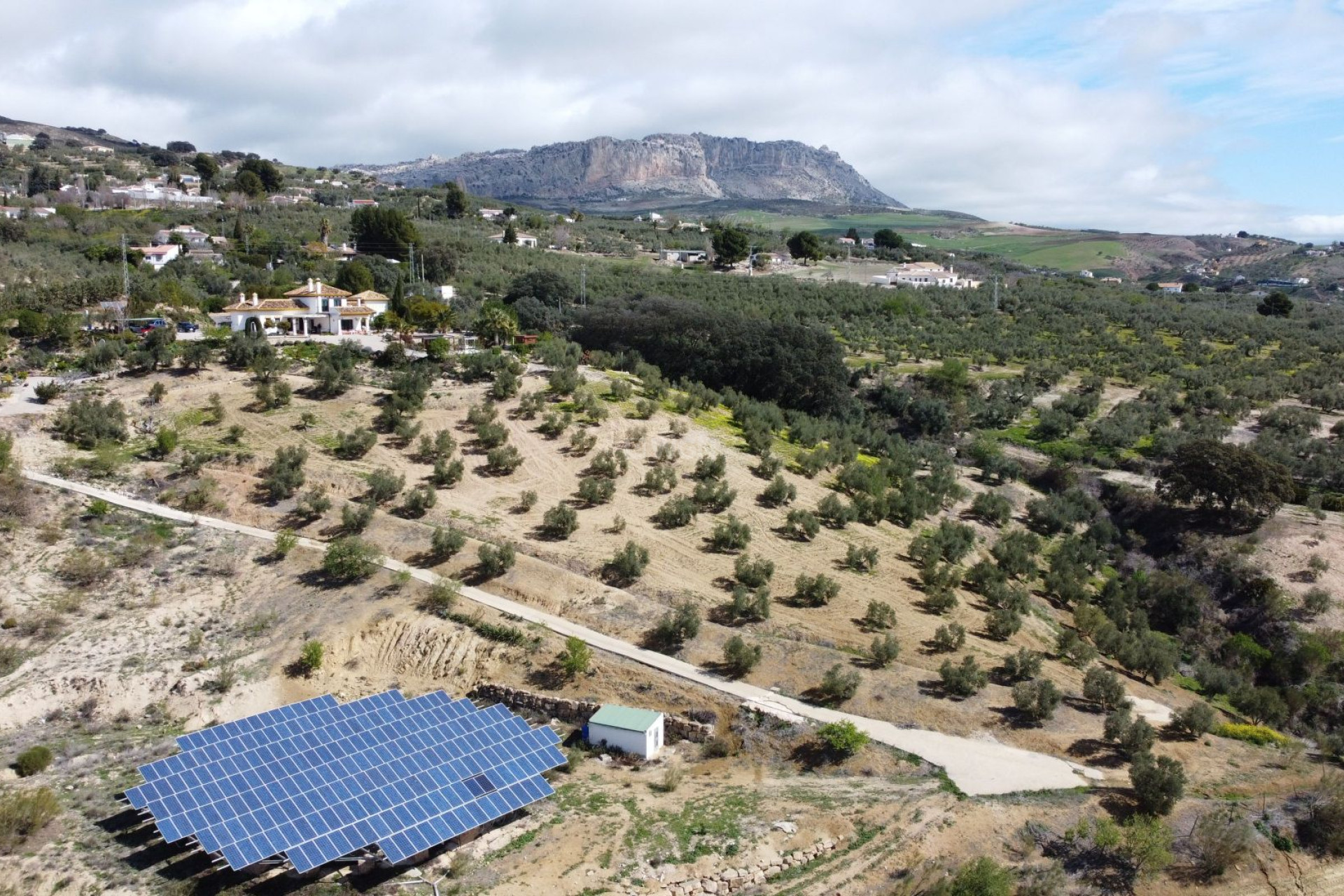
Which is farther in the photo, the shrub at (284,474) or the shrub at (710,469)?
the shrub at (710,469)

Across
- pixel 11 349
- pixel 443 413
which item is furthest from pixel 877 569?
pixel 11 349

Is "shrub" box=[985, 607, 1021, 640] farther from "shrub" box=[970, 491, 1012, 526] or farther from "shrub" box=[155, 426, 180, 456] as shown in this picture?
"shrub" box=[155, 426, 180, 456]

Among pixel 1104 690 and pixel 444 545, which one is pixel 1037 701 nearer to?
pixel 1104 690

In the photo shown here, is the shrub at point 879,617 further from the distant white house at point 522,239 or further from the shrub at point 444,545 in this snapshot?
the distant white house at point 522,239

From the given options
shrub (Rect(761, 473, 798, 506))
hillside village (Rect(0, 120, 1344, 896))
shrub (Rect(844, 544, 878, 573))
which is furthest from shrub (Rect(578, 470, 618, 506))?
shrub (Rect(844, 544, 878, 573))

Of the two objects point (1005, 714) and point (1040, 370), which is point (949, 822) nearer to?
point (1005, 714)

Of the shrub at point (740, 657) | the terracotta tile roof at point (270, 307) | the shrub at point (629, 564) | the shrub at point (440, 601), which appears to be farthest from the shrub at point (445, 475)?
the terracotta tile roof at point (270, 307)

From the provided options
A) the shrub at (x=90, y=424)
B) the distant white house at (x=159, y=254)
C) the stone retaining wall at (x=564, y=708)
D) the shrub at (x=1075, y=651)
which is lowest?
the stone retaining wall at (x=564, y=708)

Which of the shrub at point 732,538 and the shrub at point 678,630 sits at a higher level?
the shrub at point 732,538
